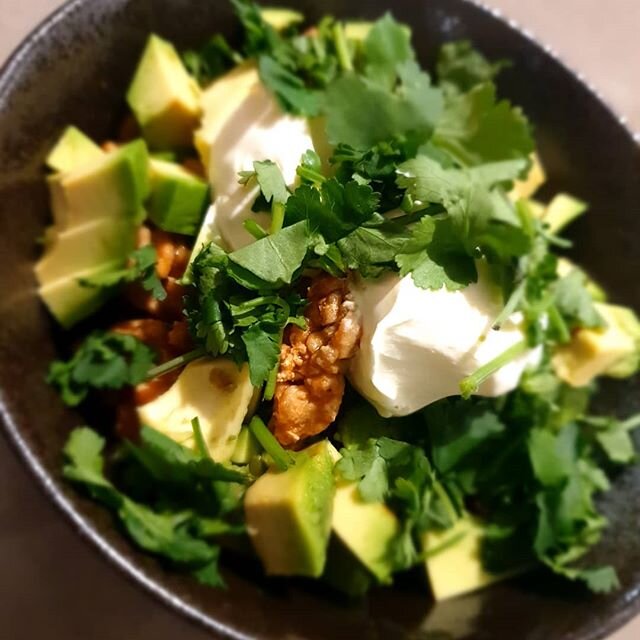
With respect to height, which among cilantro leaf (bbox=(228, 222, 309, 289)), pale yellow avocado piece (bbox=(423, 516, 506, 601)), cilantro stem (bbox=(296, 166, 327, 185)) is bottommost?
pale yellow avocado piece (bbox=(423, 516, 506, 601))

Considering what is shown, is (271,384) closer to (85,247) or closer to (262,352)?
(262,352)

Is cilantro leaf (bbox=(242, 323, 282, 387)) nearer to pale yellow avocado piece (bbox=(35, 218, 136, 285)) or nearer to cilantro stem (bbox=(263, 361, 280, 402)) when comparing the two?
cilantro stem (bbox=(263, 361, 280, 402))

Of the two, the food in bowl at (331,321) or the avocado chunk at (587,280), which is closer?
the food in bowl at (331,321)

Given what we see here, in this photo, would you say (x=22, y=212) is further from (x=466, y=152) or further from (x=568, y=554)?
(x=568, y=554)

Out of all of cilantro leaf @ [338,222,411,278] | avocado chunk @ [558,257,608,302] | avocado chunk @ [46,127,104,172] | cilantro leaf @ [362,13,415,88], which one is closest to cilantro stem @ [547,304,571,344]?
avocado chunk @ [558,257,608,302]

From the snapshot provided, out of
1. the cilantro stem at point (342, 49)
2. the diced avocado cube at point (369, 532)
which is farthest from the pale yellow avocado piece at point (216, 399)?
the cilantro stem at point (342, 49)

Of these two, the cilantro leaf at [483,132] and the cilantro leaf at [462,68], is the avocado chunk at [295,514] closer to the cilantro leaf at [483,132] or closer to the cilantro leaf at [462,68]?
the cilantro leaf at [483,132]
